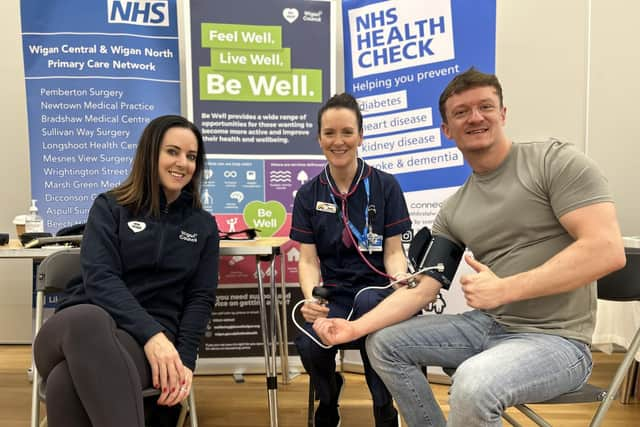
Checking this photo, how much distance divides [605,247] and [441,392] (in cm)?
173

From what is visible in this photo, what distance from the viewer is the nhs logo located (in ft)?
9.87

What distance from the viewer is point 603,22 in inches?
132

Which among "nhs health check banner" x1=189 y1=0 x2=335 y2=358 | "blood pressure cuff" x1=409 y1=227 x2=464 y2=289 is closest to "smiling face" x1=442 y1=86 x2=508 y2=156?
"blood pressure cuff" x1=409 y1=227 x2=464 y2=289

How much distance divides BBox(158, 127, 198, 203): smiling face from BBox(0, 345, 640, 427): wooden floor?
46.1 inches

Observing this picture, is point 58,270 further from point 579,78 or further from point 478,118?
point 579,78

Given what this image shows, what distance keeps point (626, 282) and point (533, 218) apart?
1.28ft

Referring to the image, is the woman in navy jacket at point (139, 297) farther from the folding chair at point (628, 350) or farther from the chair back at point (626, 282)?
the chair back at point (626, 282)

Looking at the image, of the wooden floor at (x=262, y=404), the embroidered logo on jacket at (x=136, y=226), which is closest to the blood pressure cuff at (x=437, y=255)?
the embroidered logo on jacket at (x=136, y=226)

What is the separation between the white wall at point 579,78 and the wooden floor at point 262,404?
1.39m

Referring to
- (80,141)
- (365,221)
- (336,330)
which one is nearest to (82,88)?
(80,141)

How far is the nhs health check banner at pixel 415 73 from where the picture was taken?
9.05ft

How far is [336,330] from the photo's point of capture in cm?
155

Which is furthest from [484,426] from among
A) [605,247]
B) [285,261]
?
[285,261]

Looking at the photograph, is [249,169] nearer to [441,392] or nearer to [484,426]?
[441,392]
